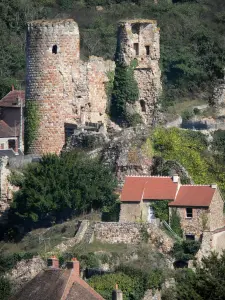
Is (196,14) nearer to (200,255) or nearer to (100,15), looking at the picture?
(100,15)

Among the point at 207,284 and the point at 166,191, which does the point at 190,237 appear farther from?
the point at 207,284

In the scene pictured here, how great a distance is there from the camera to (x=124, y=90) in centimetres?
7394

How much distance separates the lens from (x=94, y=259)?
6362 centimetres

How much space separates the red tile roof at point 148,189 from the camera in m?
65.9

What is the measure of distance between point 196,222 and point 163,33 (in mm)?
24135

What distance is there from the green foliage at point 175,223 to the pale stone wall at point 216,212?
3.18 ft

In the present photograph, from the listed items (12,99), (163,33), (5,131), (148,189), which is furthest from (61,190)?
(163,33)

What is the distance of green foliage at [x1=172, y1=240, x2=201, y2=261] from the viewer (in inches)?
2524

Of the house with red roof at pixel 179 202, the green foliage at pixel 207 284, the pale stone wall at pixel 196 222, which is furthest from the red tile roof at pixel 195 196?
the green foliage at pixel 207 284

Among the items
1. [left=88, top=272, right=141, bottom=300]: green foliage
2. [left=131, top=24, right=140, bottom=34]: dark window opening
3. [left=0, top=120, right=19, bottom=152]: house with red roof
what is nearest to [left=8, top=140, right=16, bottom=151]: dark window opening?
[left=0, top=120, right=19, bottom=152]: house with red roof

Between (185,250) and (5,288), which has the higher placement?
(185,250)

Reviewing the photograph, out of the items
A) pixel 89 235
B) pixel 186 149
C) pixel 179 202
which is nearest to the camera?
pixel 89 235

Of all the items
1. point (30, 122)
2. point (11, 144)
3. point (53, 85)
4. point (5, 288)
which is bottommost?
point (5, 288)

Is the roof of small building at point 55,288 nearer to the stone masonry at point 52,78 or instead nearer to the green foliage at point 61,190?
the green foliage at point 61,190
